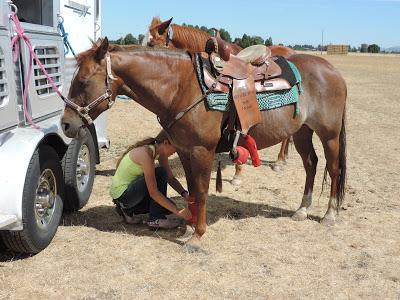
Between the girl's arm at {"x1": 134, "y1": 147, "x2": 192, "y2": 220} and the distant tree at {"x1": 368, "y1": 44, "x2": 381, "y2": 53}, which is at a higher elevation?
the distant tree at {"x1": 368, "y1": 44, "x2": 381, "y2": 53}

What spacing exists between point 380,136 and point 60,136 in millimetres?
6892

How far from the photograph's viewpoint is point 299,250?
3.64 meters

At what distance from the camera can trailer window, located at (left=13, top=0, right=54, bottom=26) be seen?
4.00 m

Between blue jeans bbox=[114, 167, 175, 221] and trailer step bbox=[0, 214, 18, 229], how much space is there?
1.22m

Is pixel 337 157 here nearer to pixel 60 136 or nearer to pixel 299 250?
pixel 299 250

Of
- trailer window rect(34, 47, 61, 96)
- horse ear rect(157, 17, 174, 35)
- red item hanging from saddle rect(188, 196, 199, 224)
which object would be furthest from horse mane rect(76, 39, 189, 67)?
horse ear rect(157, 17, 174, 35)

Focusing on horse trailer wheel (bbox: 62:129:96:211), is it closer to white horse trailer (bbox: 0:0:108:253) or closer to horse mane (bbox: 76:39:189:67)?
white horse trailer (bbox: 0:0:108:253)

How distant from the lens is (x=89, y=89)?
9.91ft

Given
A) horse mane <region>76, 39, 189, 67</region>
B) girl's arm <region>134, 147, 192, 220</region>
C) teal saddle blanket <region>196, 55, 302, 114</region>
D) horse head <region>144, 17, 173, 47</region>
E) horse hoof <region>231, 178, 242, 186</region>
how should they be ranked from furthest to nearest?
horse hoof <region>231, 178, 242, 186</region> → horse head <region>144, 17, 173, 47</region> → girl's arm <region>134, 147, 192, 220</region> → teal saddle blanket <region>196, 55, 302, 114</region> → horse mane <region>76, 39, 189, 67</region>

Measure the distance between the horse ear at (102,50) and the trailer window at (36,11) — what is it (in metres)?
1.32

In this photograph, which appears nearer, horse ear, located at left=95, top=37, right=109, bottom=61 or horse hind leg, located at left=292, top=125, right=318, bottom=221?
horse ear, located at left=95, top=37, right=109, bottom=61

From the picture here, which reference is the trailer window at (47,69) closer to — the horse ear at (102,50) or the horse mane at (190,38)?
the horse ear at (102,50)

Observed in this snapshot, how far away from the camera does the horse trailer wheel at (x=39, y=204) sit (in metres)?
3.04

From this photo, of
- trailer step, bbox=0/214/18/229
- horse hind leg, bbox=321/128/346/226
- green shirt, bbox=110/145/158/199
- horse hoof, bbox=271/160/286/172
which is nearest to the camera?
trailer step, bbox=0/214/18/229
